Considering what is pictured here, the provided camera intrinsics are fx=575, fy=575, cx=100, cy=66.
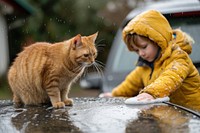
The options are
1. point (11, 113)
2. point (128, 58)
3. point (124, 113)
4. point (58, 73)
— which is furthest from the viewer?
point (128, 58)

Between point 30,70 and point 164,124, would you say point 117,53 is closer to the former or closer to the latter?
point 30,70

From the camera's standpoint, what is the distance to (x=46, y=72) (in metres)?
4.27

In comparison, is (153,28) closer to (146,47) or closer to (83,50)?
(146,47)

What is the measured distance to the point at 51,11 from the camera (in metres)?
20.8

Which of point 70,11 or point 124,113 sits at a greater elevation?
point 70,11

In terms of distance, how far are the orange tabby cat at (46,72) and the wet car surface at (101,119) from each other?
23.3 inches

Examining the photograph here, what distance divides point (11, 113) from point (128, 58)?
3.40 m

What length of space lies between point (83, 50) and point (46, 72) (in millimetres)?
470

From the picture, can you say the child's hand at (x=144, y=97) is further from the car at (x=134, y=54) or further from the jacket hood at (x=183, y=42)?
the car at (x=134, y=54)

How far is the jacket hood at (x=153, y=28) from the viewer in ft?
15.0

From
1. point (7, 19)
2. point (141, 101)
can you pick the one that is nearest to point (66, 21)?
point (7, 19)

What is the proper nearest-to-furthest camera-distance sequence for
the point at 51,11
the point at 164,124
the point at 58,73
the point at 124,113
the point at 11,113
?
the point at 164,124, the point at 124,113, the point at 11,113, the point at 58,73, the point at 51,11

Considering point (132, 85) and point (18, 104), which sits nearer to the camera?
point (18, 104)

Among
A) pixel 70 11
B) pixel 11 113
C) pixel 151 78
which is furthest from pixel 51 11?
pixel 11 113
